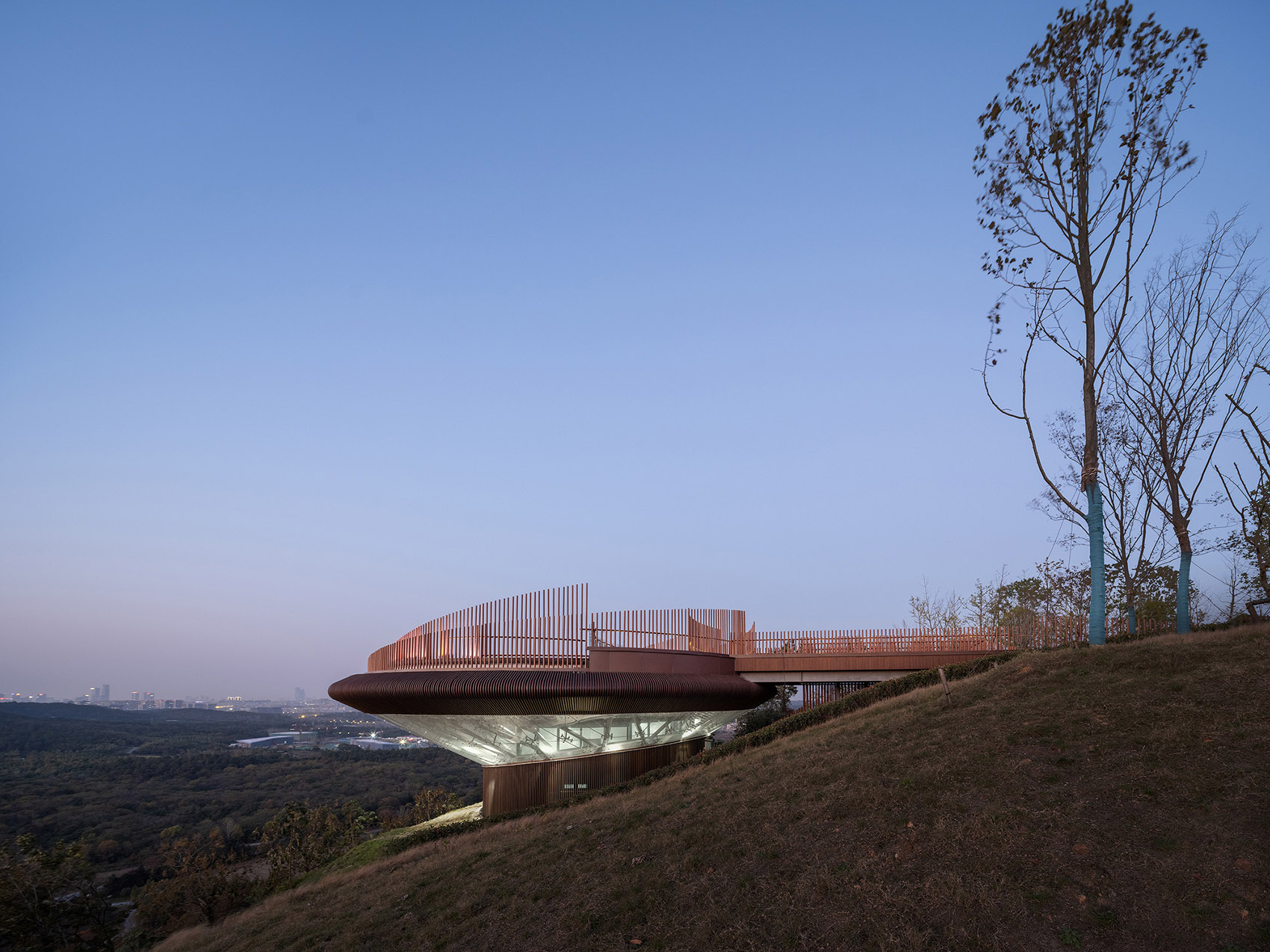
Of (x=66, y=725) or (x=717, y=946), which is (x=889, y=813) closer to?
(x=717, y=946)

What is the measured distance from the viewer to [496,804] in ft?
65.0

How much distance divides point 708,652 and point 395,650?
9.41 metres

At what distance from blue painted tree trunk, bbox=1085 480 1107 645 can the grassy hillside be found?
1.47m

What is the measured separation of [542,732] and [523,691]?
2.89 m

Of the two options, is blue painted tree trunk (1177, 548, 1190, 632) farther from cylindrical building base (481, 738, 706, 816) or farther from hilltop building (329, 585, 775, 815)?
cylindrical building base (481, 738, 706, 816)

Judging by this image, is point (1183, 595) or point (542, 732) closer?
point (1183, 595)

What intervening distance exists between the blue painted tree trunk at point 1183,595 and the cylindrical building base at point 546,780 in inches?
527

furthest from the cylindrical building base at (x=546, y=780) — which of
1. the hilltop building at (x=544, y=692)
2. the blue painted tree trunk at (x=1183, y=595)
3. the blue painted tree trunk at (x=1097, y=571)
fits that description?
the blue painted tree trunk at (x=1183, y=595)

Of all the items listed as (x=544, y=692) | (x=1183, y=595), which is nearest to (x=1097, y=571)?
(x=1183, y=595)

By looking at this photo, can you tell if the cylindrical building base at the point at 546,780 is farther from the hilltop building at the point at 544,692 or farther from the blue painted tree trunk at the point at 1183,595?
the blue painted tree trunk at the point at 1183,595

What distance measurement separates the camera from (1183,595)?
18.5m

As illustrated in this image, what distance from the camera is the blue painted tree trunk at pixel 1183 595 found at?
18188 mm

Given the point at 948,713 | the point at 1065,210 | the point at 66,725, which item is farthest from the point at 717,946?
the point at 66,725

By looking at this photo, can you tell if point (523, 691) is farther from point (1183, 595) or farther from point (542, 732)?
point (1183, 595)
